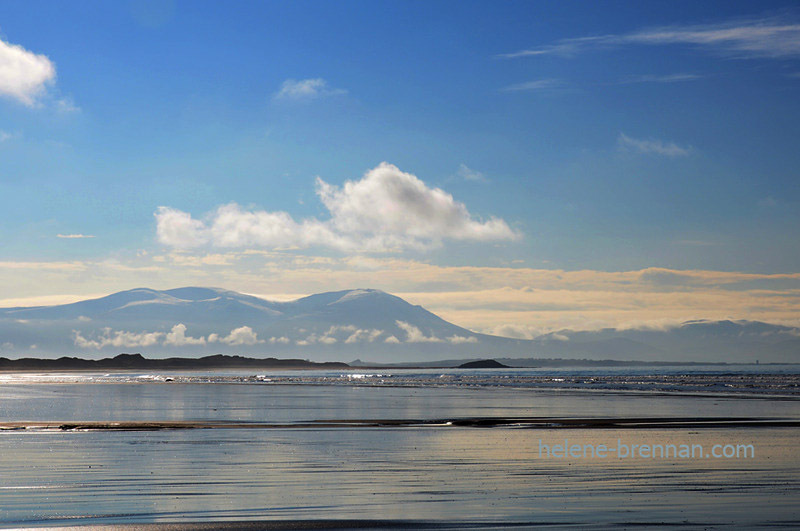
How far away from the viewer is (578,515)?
16.6 m

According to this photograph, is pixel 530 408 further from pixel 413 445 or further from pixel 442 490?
pixel 442 490

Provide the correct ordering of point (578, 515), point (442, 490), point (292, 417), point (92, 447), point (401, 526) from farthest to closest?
point (292, 417)
point (92, 447)
point (442, 490)
point (578, 515)
point (401, 526)

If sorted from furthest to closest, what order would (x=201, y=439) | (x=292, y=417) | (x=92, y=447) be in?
(x=292, y=417) < (x=201, y=439) < (x=92, y=447)

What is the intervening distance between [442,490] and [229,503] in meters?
5.11


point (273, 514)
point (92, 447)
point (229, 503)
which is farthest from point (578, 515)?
point (92, 447)

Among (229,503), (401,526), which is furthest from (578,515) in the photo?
(229,503)

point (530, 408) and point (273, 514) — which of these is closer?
point (273, 514)

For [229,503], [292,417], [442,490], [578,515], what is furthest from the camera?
[292,417]

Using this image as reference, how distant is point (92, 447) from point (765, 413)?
35786mm

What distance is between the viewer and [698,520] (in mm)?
16125

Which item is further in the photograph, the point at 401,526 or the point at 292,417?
the point at 292,417

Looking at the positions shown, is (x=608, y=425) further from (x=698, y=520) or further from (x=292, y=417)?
(x=698, y=520)

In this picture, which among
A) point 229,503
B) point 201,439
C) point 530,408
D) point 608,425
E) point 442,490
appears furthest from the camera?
point 530,408

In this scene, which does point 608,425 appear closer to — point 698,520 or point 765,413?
point 765,413
